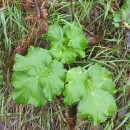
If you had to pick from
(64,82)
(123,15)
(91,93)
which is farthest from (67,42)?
(123,15)

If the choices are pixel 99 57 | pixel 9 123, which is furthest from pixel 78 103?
pixel 9 123

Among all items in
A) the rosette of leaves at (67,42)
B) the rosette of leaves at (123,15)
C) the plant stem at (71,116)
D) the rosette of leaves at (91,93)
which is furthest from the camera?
the rosette of leaves at (123,15)

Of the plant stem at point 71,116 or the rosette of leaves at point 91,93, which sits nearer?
the rosette of leaves at point 91,93

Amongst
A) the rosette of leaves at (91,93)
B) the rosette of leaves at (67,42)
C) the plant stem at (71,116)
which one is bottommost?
the plant stem at (71,116)

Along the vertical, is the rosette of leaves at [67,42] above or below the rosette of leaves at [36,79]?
above

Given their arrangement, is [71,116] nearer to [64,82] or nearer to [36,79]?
[64,82]

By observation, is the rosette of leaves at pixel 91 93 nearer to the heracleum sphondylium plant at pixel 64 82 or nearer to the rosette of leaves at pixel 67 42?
the heracleum sphondylium plant at pixel 64 82

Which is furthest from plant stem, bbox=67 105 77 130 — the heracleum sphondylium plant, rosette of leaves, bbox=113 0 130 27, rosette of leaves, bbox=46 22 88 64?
rosette of leaves, bbox=113 0 130 27

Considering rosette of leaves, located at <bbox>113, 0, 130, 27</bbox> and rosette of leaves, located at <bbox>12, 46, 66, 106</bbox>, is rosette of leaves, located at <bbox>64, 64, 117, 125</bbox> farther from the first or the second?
rosette of leaves, located at <bbox>113, 0, 130, 27</bbox>

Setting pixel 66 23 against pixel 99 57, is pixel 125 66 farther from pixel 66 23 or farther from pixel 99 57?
pixel 66 23

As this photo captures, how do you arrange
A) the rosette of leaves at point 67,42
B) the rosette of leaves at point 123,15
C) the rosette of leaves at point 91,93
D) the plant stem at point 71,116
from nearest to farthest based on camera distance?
the rosette of leaves at point 91,93, the rosette of leaves at point 67,42, the plant stem at point 71,116, the rosette of leaves at point 123,15

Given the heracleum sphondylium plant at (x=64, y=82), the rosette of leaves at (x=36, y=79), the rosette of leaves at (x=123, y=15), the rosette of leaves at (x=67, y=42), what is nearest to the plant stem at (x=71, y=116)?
the heracleum sphondylium plant at (x=64, y=82)
